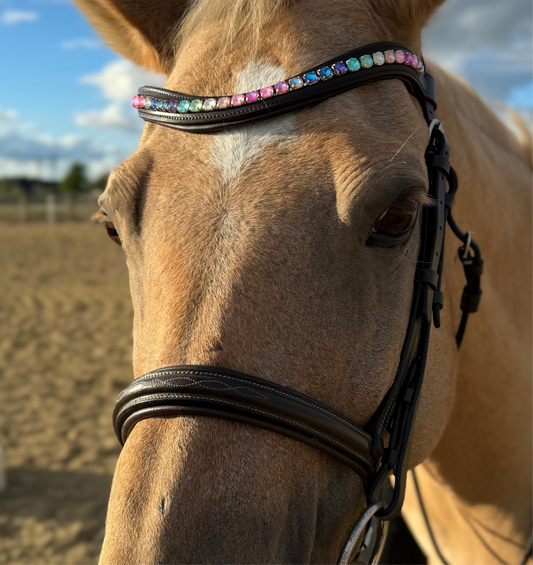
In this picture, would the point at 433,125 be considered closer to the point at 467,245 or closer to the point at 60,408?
the point at 467,245

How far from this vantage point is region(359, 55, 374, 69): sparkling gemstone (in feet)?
4.93

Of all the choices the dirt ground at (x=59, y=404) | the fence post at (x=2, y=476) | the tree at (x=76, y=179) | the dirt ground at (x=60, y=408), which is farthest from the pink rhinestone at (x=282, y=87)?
the tree at (x=76, y=179)

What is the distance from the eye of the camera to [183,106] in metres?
1.53

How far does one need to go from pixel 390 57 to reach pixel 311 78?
0.91 feet

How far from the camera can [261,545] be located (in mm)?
1189

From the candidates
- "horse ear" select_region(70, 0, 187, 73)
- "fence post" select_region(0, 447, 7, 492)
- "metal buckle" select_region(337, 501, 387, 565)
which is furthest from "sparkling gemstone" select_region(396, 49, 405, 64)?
"fence post" select_region(0, 447, 7, 492)

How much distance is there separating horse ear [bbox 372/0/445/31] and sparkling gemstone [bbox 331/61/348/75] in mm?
364

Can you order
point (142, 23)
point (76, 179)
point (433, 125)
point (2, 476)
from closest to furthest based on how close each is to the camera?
point (433, 125) → point (142, 23) → point (2, 476) → point (76, 179)

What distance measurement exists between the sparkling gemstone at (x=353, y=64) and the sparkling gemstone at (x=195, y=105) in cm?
42

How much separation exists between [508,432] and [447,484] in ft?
1.08

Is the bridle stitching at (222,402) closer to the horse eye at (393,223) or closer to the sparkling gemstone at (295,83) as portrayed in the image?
the horse eye at (393,223)

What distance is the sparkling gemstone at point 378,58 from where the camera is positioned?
4.99 feet

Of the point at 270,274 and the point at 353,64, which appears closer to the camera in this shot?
the point at 270,274

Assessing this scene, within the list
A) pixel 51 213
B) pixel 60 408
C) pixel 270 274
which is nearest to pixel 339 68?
pixel 270 274
